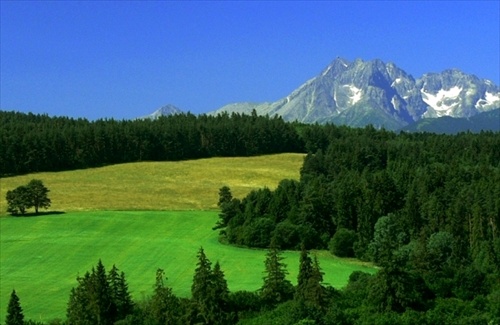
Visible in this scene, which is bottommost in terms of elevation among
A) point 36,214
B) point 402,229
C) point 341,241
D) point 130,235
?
point 341,241

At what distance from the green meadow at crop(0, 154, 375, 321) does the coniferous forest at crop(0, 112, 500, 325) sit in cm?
286

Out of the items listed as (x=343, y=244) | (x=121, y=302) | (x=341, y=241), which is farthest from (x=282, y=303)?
(x=343, y=244)

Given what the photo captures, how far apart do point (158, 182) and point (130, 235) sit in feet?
149

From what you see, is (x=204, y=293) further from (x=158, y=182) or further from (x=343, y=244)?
(x=158, y=182)

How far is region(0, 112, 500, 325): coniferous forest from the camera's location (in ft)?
207

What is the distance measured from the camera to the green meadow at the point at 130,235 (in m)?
80.6

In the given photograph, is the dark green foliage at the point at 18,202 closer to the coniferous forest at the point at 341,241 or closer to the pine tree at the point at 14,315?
the coniferous forest at the point at 341,241

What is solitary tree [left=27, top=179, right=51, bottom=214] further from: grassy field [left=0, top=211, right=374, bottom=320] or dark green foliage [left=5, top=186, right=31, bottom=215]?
grassy field [left=0, top=211, right=374, bottom=320]

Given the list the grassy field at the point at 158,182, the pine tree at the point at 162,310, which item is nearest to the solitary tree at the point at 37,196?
the grassy field at the point at 158,182

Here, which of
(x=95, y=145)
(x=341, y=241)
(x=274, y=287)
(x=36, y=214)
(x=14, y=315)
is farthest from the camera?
(x=95, y=145)

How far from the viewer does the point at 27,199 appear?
123 m

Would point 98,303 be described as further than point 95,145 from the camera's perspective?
No

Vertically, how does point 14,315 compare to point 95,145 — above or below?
below

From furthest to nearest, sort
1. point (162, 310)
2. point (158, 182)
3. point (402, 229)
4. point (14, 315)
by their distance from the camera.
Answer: point (158, 182), point (402, 229), point (162, 310), point (14, 315)
